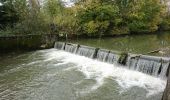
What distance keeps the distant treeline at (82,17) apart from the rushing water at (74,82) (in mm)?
8047

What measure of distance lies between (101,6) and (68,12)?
3.87 meters

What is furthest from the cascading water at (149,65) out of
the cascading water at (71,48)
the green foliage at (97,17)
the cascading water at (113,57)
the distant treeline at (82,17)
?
the green foliage at (97,17)

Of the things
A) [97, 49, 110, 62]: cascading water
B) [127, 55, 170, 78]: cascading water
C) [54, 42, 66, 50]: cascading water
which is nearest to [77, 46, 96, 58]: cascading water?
[97, 49, 110, 62]: cascading water

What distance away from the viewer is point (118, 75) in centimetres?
1211

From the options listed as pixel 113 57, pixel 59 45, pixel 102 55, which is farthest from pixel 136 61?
pixel 59 45

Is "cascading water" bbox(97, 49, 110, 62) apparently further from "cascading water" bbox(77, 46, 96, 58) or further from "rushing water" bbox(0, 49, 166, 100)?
"cascading water" bbox(77, 46, 96, 58)

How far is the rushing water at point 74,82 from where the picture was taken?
9.55 meters

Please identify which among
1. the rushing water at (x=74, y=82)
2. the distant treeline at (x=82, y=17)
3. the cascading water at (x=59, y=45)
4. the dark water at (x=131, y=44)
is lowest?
the rushing water at (x=74, y=82)

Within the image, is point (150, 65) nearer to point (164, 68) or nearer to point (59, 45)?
point (164, 68)

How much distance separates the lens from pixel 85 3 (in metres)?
26.2

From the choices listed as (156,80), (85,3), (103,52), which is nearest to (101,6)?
(85,3)

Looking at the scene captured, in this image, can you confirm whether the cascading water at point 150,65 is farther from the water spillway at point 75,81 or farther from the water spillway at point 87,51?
the water spillway at point 87,51

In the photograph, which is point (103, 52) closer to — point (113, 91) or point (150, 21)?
point (113, 91)

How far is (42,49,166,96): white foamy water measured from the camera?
10.2 m
